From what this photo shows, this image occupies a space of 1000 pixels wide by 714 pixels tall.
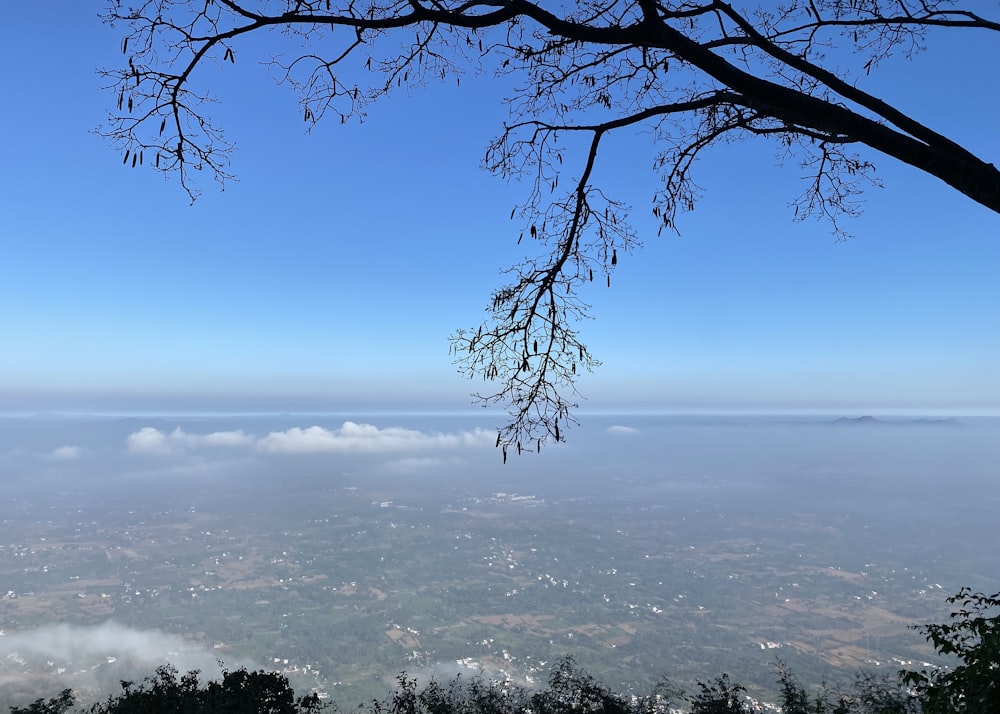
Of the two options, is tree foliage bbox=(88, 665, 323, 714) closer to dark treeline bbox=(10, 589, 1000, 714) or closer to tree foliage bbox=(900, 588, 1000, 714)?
dark treeline bbox=(10, 589, 1000, 714)

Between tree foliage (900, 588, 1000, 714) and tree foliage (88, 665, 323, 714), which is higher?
tree foliage (900, 588, 1000, 714)

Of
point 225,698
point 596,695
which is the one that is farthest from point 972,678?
point 225,698

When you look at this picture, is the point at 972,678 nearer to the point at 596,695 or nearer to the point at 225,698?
the point at 596,695

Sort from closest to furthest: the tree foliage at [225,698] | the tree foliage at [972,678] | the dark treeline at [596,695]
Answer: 1. the tree foliage at [972,678]
2. the dark treeline at [596,695]
3. the tree foliage at [225,698]

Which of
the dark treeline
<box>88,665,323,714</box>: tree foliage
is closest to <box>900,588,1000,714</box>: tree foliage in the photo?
the dark treeline

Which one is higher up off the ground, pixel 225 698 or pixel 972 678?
pixel 972 678

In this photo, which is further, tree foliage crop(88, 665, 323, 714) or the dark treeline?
tree foliage crop(88, 665, 323, 714)

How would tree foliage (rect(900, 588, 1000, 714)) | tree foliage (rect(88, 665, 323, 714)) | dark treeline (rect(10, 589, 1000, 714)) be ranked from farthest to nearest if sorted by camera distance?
tree foliage (rect(88, 665, 323, 714))
dark treeline (rect(10, 589, 1000, 714))
tree foliage (rect(900, 588, 1000, 714))

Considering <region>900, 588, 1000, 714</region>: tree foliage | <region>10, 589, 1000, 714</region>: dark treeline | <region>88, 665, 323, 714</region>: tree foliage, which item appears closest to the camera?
<region>900, 588, 1000, 714</region>: tree foliage

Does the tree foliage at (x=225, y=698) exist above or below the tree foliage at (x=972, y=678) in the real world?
below

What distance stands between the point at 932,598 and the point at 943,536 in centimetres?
9132

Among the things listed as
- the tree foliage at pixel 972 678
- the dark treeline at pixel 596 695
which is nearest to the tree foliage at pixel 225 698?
the dark treeline at pixel 596 695

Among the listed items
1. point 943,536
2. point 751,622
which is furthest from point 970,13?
point 943,536

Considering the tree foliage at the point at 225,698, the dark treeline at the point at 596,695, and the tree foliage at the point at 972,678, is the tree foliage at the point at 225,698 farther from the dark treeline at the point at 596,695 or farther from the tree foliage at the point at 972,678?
the tree foliage at the point at 972,678
